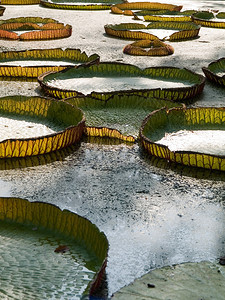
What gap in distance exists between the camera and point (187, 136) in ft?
8.29

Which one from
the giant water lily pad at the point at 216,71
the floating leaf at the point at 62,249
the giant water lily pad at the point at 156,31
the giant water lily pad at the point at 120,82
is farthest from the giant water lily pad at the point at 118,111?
the giant water lily pad at the point at 156,31

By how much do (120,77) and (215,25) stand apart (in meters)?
2.38

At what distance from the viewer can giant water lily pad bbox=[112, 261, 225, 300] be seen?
1.40 meters

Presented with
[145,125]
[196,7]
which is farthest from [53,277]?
[196,7]

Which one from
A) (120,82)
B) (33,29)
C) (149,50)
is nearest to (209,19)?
(33,29)

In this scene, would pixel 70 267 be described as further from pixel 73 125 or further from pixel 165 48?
pixel 165 48

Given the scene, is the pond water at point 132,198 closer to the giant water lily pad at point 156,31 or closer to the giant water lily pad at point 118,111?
the giant water lily pad at point 118,111

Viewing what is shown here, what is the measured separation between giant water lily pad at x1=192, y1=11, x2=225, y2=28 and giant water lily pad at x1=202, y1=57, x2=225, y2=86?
1.82 m

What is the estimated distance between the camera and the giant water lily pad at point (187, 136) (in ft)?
7.30

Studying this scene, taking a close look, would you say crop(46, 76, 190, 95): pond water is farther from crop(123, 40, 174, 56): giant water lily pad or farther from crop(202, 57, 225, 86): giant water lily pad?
crop(123, 40, 174, 56): giant water lily pad

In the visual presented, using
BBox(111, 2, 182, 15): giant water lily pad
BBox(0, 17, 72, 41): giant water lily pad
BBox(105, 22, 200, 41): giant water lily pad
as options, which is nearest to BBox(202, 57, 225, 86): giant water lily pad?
BBox(105, 22, 200, 41): giant water lily pad

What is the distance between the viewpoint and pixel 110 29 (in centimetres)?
494

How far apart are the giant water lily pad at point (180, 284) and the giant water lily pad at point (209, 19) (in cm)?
428

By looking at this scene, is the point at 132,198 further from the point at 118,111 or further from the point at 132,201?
the point at 118,111
